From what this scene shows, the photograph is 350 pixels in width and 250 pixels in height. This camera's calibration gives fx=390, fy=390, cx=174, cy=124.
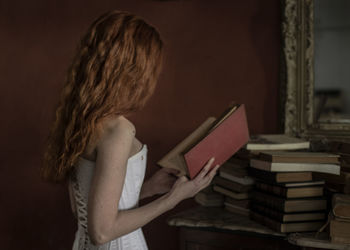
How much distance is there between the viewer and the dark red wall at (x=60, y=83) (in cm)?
227

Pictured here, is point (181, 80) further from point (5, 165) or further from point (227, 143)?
point (5, 165)

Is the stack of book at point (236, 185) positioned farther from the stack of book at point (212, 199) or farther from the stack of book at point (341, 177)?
the stack of book at point (341, 177)

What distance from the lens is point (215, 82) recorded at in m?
2.29

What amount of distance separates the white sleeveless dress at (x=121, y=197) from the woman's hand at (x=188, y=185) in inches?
5.4

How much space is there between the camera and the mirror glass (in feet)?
6.46

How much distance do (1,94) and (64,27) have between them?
0.55 m

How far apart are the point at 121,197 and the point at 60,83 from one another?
126cm

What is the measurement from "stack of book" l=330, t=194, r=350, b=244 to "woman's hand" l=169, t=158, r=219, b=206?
17.9 inches

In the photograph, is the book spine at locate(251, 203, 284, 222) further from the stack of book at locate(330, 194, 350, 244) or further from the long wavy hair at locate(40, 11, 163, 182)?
the long wavy hair at locate(40, 11, 163, 182)

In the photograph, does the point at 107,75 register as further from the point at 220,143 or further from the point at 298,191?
the point at 298,191

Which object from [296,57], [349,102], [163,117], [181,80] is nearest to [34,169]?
[163,117]

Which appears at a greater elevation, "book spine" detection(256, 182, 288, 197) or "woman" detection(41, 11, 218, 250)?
"woman" detection(41, 11, 218, 250)

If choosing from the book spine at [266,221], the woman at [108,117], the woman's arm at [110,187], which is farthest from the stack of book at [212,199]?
the woman's arm at [110,187]

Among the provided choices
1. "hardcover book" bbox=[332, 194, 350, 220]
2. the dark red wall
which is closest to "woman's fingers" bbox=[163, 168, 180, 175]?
"hardcover book" bbox=[332, 194, 350, 220]
